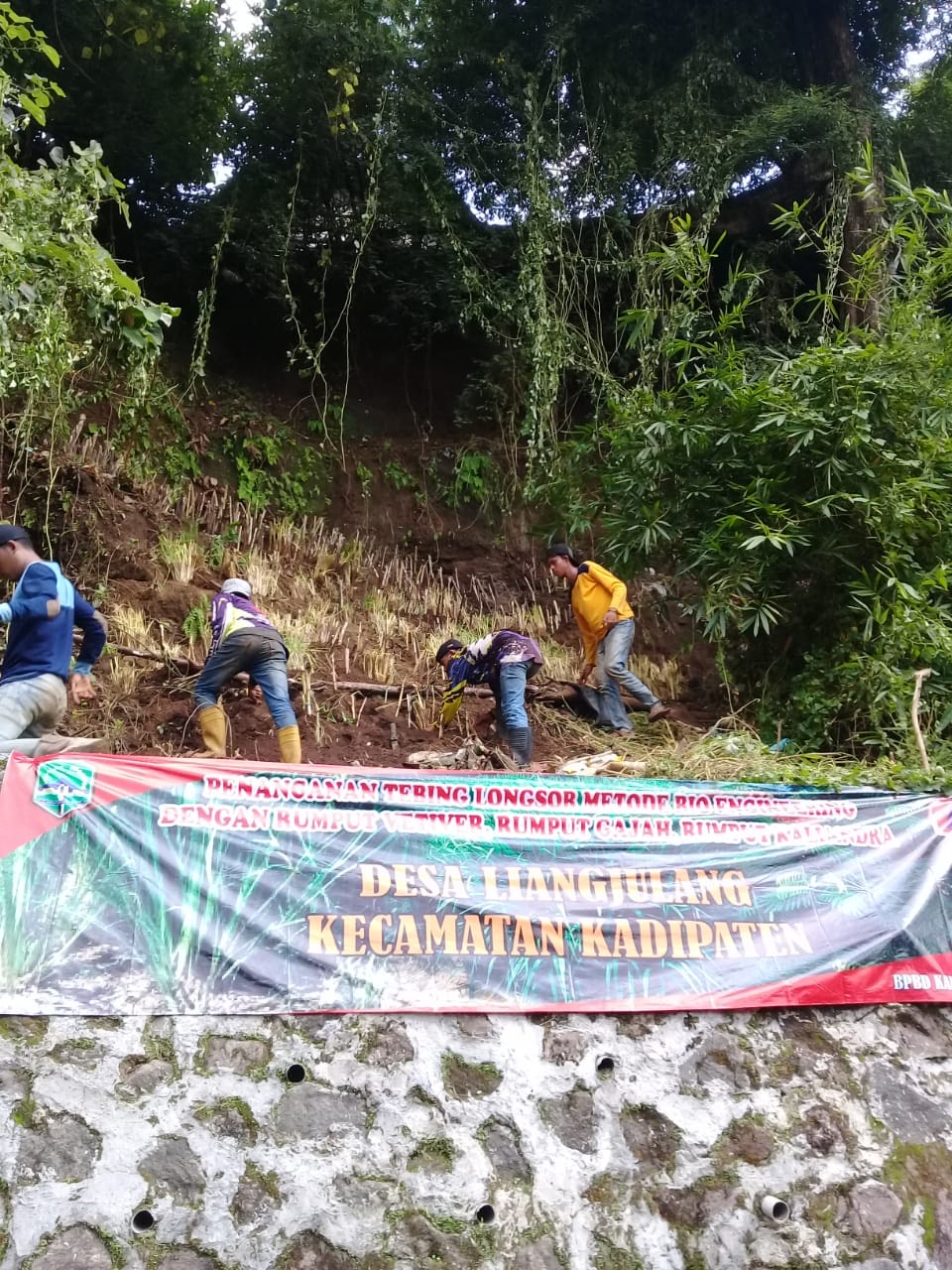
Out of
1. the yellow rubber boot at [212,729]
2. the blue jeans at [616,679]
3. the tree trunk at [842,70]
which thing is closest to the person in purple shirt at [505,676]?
the blue jeans at [616,679]

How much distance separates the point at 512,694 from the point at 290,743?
5.21ft

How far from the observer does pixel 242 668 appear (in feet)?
20.5

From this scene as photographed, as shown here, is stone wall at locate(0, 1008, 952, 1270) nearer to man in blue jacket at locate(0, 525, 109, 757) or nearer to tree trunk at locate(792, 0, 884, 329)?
man in blue jacket at locate(0, 525, 109, 757)

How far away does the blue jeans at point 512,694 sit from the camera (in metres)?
6.77

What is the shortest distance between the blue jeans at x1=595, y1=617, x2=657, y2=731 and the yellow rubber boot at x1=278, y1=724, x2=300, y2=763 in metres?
2.57

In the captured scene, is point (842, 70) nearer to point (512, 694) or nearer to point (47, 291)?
point (512, 694)

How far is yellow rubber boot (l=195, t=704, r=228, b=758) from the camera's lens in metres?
6.34

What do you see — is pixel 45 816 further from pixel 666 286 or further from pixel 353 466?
pixel 666 286

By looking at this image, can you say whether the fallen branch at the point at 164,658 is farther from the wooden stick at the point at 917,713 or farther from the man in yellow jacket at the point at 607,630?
the wooden stick at the point at 917,713

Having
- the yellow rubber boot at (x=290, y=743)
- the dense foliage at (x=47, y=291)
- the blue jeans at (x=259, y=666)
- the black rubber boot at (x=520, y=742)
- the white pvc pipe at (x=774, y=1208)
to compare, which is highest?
the dense foliage at (x=47, y=291)

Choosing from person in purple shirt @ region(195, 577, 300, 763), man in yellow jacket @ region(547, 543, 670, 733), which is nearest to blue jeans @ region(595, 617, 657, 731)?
man in yellow jacket @ region(547, 543, 670, 733)

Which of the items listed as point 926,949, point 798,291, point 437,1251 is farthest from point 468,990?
point 798,291

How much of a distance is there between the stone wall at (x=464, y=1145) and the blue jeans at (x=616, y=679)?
3.77 meters

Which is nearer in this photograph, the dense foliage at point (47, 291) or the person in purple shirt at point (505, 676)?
the dense foliage at point (47, 291)
